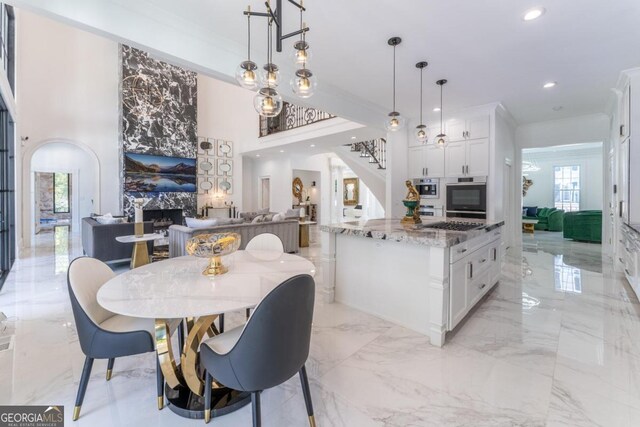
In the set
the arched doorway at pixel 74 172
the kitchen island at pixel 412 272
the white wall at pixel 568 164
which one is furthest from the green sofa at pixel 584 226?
the arched doorway at pixel 74 172

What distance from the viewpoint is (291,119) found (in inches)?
324

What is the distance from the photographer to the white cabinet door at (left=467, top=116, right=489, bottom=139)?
517 cm

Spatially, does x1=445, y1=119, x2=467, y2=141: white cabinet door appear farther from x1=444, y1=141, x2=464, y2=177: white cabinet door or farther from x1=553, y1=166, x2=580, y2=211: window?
x1=553, y1=166, x2=580, y2=211: window

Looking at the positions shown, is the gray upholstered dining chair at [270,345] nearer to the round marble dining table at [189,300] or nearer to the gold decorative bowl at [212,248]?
the round marble dining table at [189,300]

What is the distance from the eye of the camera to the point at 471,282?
2836 millimetres

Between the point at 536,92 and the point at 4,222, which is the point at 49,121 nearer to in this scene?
the point at 4,222

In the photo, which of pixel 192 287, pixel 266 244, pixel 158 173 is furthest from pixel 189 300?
pixel 158 173

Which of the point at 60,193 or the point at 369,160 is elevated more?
the point at 369,160

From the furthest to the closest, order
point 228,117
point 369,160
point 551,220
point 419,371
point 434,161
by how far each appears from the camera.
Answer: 1. point 228,117
2. point 551,220
3. point 369,160
4. point 434,161
5. point 419,371

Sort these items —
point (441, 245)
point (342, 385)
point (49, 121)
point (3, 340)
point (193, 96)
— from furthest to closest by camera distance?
point (193, 96), point (49, 121), point (3, 340), point (441, 245), point (342, 385)

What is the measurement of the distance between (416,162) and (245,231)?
12.0 feet

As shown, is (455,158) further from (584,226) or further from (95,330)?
(95,330)

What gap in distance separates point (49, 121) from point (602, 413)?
10576mm

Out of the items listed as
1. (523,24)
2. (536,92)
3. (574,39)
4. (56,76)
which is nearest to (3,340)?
(523,24)
